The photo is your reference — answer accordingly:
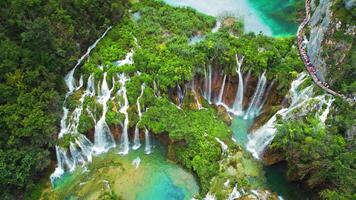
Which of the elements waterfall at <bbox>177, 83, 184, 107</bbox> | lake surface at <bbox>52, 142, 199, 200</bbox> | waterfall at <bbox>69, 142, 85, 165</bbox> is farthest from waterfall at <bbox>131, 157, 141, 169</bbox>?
waterfall at <bbox>177, 83, 184, 107</bbox>

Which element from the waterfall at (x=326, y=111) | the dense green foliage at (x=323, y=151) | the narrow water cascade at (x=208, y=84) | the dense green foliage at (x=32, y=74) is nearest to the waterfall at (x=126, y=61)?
the dense green foliage at (x=32, y=74)

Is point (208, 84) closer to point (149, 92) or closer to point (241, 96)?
point (241, 96)

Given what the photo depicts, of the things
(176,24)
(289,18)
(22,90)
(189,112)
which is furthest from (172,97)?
(289,18)

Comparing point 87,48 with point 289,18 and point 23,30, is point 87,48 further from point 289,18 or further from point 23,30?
point 289,18

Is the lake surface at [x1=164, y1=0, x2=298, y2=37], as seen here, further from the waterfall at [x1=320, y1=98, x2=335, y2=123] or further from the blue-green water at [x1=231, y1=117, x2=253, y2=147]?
the waterfall at [x1=320, y1=98, x2=335, y2=123]

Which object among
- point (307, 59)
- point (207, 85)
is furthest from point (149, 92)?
point (307, 59)

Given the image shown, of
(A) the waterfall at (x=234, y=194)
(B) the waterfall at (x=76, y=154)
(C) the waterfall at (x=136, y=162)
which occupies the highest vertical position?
(A) the waterfall at (x=234, y=194)

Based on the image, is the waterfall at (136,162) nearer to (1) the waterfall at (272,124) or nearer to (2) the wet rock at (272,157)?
(1) the waterfall at (272,124)
